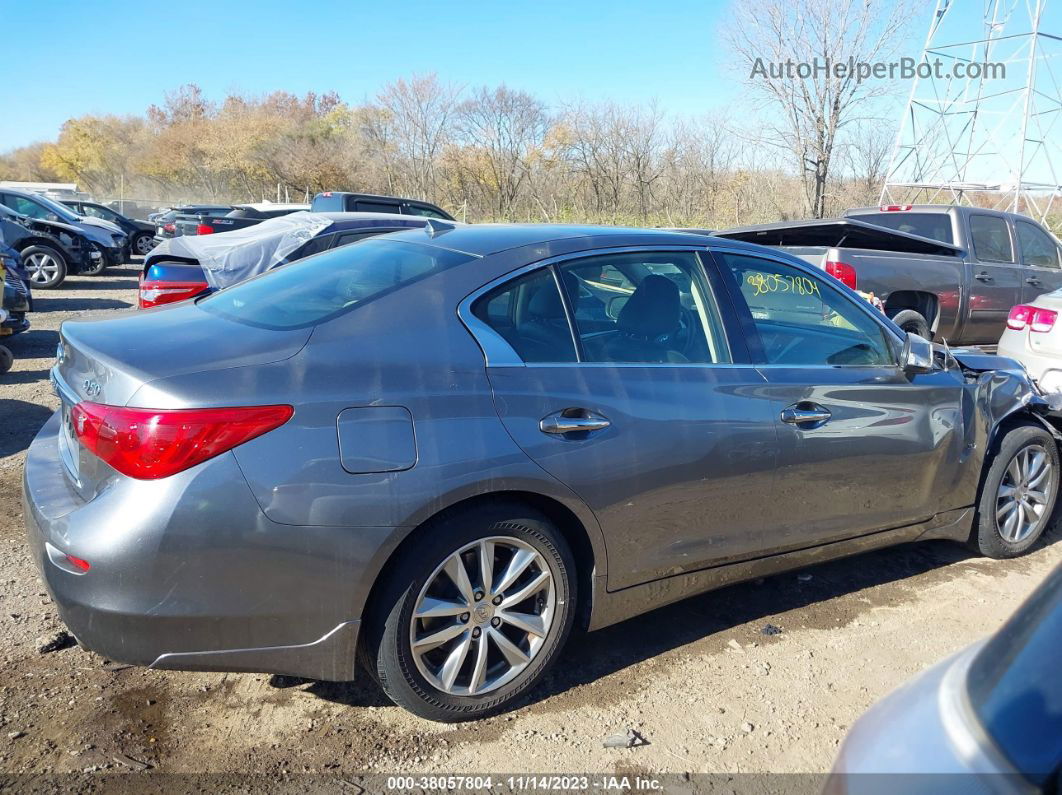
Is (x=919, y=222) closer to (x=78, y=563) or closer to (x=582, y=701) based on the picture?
(x=582, y=701)

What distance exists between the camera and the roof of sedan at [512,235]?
3.25 m

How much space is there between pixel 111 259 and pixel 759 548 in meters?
17.2

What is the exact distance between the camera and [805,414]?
349 cm

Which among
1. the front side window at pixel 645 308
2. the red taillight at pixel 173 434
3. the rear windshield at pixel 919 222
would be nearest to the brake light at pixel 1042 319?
the rear windshield at pixel 919 222

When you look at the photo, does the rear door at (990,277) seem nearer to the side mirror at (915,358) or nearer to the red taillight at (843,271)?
the red taillight at (843,271)

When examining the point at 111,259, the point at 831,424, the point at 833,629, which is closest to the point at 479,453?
the point at 831,424

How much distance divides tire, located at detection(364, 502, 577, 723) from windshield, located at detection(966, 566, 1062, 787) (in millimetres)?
1646

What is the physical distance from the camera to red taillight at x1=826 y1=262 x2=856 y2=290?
785 centimetres

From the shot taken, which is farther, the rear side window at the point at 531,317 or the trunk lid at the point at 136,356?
the rear side window at the point at 531,317

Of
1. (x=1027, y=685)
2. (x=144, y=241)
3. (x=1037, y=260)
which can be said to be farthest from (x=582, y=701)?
(x=144, y=241)

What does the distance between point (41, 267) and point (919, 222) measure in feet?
48.0

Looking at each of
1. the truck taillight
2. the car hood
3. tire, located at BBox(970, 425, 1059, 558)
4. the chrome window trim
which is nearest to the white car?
the truck taillight

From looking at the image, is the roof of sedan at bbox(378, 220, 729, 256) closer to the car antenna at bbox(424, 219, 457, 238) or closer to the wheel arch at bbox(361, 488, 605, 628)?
the car antenna at bbox(424, 219, 457, 238)

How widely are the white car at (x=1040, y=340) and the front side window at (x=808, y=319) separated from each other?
3005mm
